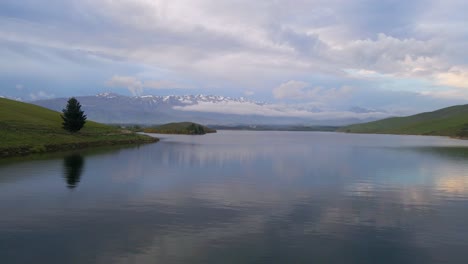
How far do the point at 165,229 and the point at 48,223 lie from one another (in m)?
8.52

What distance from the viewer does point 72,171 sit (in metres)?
57.1

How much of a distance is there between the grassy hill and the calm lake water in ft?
97.7

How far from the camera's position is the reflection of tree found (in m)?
46.8

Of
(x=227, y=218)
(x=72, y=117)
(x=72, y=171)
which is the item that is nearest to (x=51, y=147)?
(x=72, y=117)

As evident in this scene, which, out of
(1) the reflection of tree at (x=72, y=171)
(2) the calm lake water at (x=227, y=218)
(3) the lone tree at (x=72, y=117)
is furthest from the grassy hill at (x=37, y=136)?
(2) the calm lake water at (x=227, y=218)

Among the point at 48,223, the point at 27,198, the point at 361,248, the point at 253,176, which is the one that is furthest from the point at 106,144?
the point at 361,248

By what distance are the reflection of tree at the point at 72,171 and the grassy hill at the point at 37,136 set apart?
48.4 feet

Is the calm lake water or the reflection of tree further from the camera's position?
the reflection of tree

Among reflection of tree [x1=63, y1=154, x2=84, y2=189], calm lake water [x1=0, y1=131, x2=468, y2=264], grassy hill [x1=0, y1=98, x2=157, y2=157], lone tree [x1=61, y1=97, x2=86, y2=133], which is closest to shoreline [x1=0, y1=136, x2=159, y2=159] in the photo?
grassy hill [x1=0, y1=98, x2=157, y2=157]

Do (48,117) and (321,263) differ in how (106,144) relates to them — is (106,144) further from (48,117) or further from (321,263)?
(321,263)

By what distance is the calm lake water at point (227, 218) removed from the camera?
73.4 feet

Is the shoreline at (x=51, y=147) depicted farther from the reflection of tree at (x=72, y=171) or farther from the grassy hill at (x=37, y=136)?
the reflection of tree at (x=72, y=171)

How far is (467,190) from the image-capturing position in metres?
46.0

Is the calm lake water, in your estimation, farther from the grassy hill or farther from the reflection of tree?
the grassy hill
